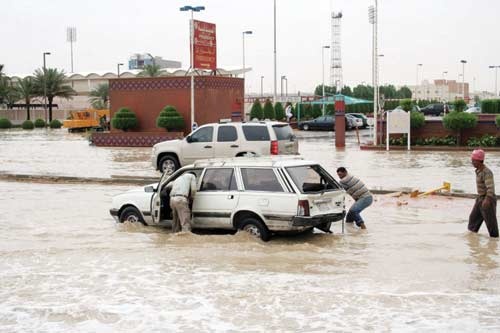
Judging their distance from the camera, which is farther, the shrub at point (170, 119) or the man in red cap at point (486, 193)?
the shrub at point (170, 119)

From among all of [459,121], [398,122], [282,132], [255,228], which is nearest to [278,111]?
[398,122]

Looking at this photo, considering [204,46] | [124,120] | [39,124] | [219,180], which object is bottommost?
[219,180]

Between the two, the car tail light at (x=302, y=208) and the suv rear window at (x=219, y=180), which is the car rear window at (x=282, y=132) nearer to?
the suv rear window at (x=219, y=180)

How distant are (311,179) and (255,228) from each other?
1.35 metres

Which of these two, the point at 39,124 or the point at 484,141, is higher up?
the point at 39,124

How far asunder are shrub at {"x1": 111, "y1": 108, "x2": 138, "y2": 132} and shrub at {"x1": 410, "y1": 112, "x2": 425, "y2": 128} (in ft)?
50.0

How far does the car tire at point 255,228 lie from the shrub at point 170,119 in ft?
88.8

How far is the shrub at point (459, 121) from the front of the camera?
33438 millimetres

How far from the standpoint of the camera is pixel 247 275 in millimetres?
10406

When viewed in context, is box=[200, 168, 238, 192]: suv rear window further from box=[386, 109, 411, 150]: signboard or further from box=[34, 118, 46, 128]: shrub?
box=[34, 118, 46, 128]: shrub

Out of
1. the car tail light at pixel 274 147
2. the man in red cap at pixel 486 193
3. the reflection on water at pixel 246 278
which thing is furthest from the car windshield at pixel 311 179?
the car tail light at pixel 274 147

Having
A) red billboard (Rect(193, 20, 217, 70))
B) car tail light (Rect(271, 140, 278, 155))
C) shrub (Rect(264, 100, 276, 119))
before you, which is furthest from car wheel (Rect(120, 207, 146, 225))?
shrub (Rect(264, 100, 276, 119))

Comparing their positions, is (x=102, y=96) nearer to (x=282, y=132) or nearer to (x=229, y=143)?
(x=229, y=143)

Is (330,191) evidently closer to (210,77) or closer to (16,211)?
(16,211)
